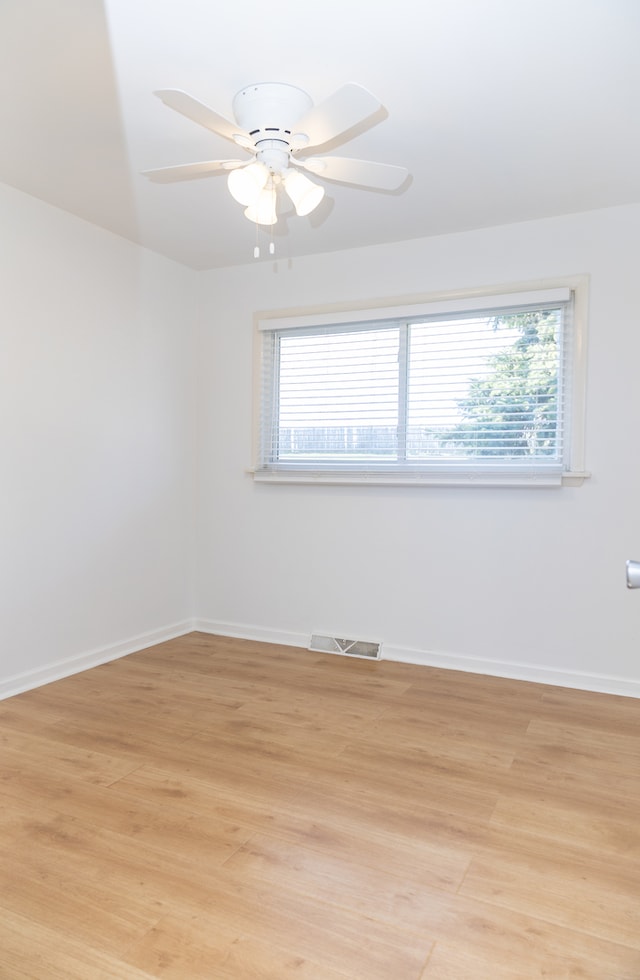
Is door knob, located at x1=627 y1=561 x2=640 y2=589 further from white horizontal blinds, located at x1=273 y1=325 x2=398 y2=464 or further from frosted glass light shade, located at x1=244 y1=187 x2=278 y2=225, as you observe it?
white horizontal blinds, located at x1=273 y1=325 x2=398 y2=464

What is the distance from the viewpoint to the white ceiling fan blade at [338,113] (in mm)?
1719

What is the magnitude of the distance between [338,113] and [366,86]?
1.25ft

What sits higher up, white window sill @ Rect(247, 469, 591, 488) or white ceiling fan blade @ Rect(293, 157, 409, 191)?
white ceiling fan blade @ Rect(293, 157, 409, 191)

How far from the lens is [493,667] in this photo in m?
3.36

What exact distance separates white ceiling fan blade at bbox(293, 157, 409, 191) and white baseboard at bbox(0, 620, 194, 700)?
2509mm

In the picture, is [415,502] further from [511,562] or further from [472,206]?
[472,206]

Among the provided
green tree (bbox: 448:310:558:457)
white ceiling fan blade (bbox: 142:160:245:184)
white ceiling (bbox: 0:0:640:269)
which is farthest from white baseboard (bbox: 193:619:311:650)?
white ceiling fan blade (bbox: 142:160:245:184)

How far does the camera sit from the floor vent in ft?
11.9

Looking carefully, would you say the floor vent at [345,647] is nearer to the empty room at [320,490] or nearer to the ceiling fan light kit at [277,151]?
the empty room at [320,490]

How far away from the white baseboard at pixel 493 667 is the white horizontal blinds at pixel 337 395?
1.06 metres

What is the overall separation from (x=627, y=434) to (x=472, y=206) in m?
1.31

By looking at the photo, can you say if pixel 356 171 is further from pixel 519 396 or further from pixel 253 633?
pixel 253 633

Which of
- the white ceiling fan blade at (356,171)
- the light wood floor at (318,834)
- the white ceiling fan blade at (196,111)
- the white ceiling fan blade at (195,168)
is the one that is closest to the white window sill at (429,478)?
the light wood floor at (318,834)

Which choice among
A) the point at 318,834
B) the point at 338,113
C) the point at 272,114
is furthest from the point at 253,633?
the point at 338,113
